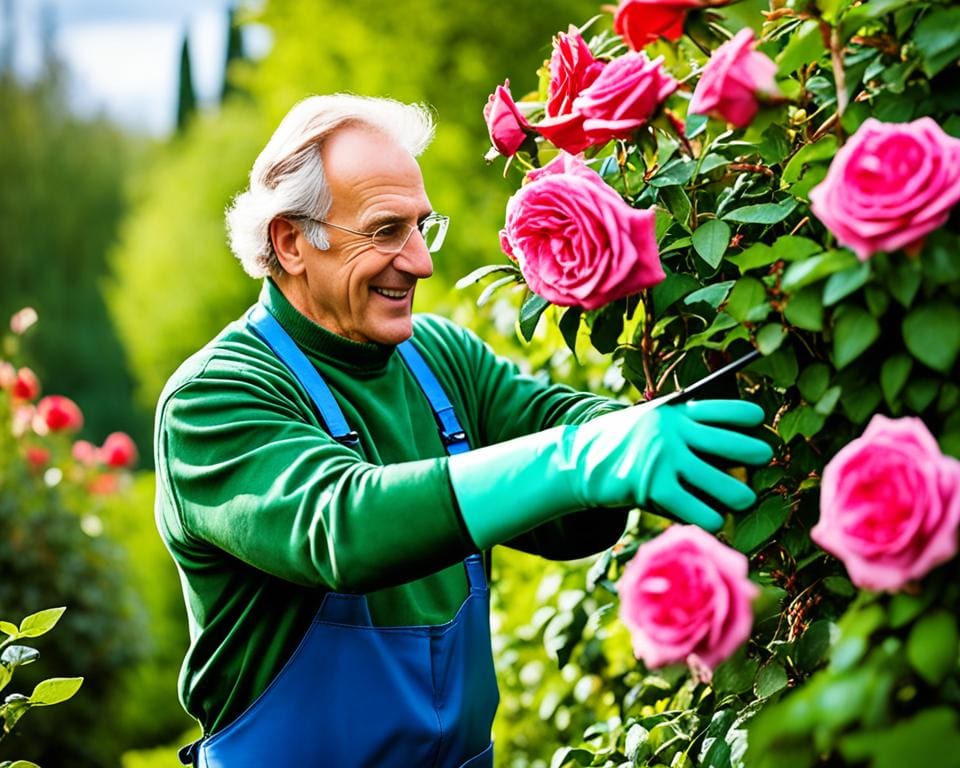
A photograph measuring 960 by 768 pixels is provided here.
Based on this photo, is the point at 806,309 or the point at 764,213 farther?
the point at 764,213

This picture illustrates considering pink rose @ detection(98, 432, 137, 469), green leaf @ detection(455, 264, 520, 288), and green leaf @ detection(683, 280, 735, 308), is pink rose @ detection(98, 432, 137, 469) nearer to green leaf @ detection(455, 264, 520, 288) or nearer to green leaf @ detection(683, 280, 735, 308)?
green leaf @ detection(455, 264, 520, 288)

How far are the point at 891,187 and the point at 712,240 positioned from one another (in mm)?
442

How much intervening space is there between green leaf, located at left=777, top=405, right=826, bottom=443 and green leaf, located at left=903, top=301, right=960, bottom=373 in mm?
209

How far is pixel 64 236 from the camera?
80.0 ft

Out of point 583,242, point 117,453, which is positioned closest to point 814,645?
point 583,242

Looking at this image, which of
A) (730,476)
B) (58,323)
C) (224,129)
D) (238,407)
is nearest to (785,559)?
(730,476)

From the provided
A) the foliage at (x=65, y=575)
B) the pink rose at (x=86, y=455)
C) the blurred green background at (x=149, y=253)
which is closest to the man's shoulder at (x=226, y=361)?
the blurred green background at (x=149, y=253)

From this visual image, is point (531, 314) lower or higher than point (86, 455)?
lower

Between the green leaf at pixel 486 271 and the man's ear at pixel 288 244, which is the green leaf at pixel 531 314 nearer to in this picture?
the green leaf at pixel 486 271

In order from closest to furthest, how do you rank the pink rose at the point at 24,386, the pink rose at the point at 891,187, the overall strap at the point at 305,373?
the pink rose at the point at 891,187, the overall strap at the point at 305,373, the pink rose at the point at 24,386

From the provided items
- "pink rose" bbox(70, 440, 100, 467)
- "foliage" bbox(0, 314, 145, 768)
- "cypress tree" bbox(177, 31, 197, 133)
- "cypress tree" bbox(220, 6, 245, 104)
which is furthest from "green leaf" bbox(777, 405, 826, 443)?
"cypress tree" bbox(177, 31, 197, 133)

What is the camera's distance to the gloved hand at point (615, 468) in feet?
5.19

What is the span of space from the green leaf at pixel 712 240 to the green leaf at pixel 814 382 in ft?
0.75

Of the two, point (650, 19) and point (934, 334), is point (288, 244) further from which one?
point (934, 334)
